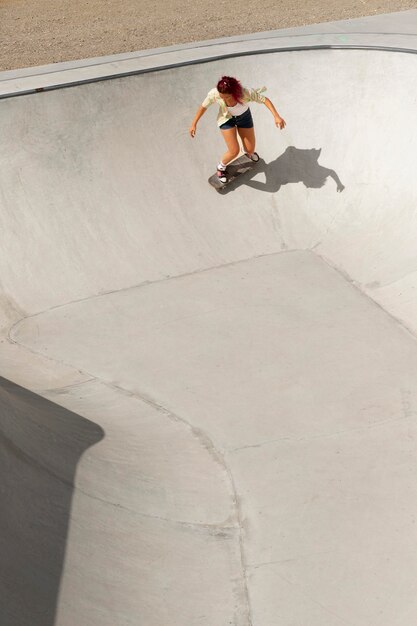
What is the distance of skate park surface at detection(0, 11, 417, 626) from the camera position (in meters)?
5.59

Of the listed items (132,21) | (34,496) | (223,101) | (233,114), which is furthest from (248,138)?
(34,496)

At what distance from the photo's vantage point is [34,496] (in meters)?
5.68

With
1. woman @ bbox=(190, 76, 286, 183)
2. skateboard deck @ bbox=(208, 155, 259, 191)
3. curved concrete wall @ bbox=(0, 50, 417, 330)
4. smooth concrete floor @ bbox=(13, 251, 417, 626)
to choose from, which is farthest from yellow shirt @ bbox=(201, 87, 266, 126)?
smooth concrete floor @ bbox=(13, 251, 417, 626)

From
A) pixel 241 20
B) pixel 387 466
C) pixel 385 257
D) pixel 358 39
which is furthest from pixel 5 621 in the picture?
pixel 241 20

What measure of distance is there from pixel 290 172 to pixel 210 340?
2.87 m

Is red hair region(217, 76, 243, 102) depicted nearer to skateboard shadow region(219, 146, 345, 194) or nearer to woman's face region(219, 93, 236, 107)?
woman's face region(219, 93, 236, 107)

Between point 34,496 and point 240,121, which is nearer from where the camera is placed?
point 34,496

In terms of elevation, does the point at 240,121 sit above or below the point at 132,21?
below

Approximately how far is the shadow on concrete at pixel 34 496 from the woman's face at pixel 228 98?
13.5 feet

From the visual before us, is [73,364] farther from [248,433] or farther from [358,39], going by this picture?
[358,39]

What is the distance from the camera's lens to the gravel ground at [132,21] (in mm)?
12625

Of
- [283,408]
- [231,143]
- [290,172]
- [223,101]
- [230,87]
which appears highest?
[230,87]

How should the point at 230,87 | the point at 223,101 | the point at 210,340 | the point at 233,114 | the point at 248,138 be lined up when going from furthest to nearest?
the point at 248,138 < the point at 233,114 < the point at 223,101 < the point at 230,87 < the point at 210,340

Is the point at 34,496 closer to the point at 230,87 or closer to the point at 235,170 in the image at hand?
the point at 230,87
